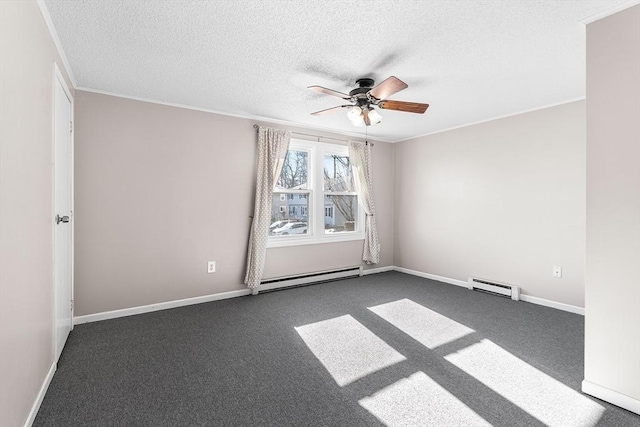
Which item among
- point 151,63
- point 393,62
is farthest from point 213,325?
point 393,62

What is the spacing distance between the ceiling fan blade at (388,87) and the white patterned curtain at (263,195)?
1836 millimetres

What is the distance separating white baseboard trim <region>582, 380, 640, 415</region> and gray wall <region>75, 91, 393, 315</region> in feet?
10.9

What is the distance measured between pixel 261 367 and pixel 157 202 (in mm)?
2224

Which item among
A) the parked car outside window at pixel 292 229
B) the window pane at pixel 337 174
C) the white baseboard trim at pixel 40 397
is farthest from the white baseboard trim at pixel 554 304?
the white baseboard trim at pixel 40 397

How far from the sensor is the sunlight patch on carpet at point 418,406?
1.68 m

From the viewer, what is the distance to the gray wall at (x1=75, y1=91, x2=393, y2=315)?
3084 mm

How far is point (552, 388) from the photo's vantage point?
1959mm

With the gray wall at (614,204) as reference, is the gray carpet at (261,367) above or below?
below

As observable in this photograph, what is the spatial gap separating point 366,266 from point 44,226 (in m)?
4.25

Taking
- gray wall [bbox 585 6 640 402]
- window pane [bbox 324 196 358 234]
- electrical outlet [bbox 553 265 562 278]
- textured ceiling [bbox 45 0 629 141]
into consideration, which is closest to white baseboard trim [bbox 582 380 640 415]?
gray wall [bbox 585 6 640 402]

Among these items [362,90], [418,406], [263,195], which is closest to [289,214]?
[263,195]

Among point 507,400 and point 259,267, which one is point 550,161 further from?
point 259,267

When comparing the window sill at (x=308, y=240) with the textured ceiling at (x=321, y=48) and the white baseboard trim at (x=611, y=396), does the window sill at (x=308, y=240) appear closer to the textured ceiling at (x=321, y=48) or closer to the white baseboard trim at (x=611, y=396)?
the textured ceiling at (x=321, y=48)

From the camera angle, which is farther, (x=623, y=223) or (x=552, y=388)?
(x=552, y=388)
